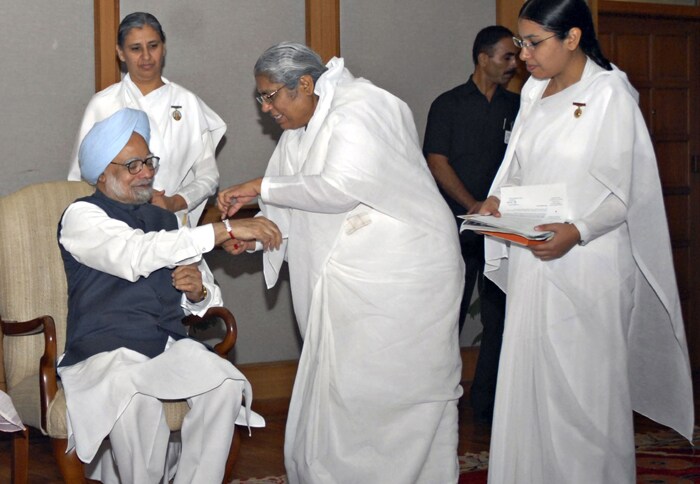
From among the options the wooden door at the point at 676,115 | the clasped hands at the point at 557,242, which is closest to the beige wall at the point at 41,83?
the clasped hands at the point at 557,242

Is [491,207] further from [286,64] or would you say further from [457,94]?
[457,94]

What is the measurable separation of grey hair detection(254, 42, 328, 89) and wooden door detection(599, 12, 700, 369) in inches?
152

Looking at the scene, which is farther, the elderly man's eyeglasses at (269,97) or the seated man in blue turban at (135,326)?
the elderly man's eyeglasses at (269,97)

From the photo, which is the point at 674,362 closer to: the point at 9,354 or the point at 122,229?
the point at 122,229

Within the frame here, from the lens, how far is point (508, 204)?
3.49 metres

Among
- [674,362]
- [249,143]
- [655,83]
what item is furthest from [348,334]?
[655,83]

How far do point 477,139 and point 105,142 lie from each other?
262 cm

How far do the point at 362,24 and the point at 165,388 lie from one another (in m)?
3.35

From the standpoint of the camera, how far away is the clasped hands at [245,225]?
3461mm

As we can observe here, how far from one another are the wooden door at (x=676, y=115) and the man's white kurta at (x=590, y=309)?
3.65 meters

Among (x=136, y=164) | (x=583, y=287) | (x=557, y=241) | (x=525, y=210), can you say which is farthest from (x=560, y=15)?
(x=136, y=164)

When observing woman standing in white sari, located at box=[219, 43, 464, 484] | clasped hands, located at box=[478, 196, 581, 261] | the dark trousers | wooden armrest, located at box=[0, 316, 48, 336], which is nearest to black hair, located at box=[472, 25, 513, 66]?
the dark trousers

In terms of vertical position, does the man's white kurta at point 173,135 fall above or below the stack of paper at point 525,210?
above

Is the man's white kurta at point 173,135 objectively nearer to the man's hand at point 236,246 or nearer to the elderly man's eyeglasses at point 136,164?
the man's hand at point 236,246
